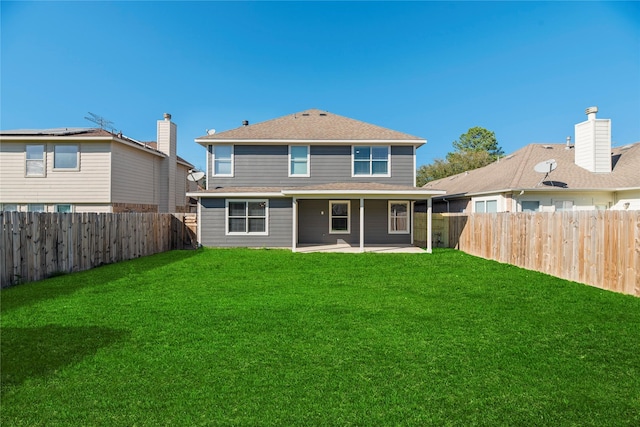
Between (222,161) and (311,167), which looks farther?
(222,161)

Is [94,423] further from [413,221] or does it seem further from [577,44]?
[577,44]

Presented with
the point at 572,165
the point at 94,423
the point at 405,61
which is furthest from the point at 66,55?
the point at 572,165

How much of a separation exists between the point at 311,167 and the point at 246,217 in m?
4.02

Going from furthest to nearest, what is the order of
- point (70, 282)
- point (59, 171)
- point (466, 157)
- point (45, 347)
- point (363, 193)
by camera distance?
point (466, 157), point (59, 171), point (363, 193), point (70, 282), point (45, 347)

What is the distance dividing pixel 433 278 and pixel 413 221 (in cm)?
869

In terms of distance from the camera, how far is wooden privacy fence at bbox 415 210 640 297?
6.74 metres

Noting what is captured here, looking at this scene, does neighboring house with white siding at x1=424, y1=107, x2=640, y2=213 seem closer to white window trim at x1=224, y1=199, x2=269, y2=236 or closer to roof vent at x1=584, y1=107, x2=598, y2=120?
roof vent at x1=584, y1=107, x2=598, y2=120

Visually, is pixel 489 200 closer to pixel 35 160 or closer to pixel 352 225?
pixel 352 225

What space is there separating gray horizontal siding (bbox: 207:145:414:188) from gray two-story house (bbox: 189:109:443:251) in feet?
0.16

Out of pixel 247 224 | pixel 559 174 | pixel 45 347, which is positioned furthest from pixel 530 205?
pixel 45 347

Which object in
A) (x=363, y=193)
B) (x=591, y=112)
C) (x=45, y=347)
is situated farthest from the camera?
(x=591, y=112)

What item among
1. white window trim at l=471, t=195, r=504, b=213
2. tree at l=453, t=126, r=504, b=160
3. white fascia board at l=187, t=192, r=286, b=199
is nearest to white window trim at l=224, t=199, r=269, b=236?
white fascia board at l=187, t=192, r=286, b=199

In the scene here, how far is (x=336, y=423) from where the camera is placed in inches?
103

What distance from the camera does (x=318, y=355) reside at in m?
3.81
